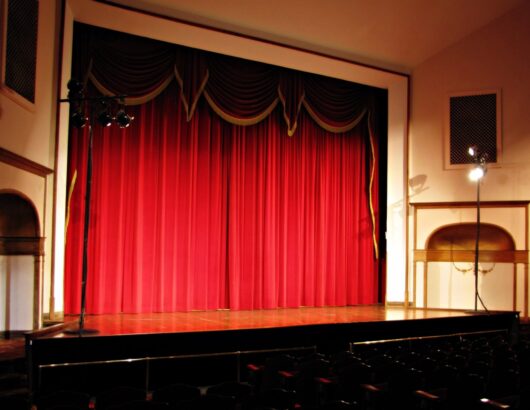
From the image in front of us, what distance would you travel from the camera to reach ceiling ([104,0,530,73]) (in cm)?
938

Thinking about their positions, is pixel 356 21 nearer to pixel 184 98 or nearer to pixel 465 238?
pixel 184 98

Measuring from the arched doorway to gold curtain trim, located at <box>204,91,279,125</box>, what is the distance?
3.68 meters

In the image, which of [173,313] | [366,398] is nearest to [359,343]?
[173,313]

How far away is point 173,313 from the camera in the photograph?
9.32m

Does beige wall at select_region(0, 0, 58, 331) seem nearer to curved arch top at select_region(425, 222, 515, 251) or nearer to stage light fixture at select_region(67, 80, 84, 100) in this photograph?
stage light fixture at select_region(67, 80, 84, 100)

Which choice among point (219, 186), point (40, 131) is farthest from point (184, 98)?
point (40, 131)

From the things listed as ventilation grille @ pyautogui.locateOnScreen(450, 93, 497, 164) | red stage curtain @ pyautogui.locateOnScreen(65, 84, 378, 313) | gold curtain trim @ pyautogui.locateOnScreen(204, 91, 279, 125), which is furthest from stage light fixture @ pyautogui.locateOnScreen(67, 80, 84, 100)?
ventilation grille @ pyautogui.locateOnScreen(450, 93, 497, 164)

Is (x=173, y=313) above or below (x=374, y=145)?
below

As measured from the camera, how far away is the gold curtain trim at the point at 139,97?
8.80 metres

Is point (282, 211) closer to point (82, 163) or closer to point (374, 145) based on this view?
point (374, 145)

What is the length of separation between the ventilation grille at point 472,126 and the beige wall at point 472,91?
0.17 meters

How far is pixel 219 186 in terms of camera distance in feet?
33.6

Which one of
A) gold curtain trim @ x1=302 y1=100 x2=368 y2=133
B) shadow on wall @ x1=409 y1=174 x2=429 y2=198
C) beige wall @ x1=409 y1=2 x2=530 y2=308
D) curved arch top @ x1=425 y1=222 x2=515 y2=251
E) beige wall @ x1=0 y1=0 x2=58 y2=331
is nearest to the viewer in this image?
beige wall @ x1=0 y1=0 x2=58 y2=331

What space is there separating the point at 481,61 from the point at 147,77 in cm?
648
